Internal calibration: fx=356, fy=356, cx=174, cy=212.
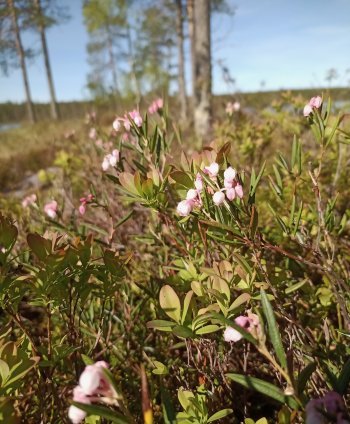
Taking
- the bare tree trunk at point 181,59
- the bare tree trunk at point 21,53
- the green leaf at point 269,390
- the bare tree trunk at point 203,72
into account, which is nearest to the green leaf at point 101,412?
the green leaf at point 269,390

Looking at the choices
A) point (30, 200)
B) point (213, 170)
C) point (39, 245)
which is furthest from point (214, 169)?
point (30, 200)

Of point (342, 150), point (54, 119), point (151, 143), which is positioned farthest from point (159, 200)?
point (54, 119)

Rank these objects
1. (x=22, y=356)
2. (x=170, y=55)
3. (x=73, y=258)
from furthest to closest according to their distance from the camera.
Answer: (x=170, y=55)
(x=73, y=258)
(x=22, y=356)

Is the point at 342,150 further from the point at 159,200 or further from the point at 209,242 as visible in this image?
the point at 159,200

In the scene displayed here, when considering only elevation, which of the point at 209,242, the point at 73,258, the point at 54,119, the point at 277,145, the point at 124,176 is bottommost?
the point at 54,119

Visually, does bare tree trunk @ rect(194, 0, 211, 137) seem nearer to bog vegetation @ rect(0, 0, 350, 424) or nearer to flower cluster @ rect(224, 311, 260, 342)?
bog vegetation @ rect(0, 0, 350, 424)

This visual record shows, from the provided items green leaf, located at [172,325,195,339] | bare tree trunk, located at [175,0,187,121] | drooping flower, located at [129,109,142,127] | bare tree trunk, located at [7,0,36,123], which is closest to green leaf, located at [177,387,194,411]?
green leaf, located at [172,325,195,339]

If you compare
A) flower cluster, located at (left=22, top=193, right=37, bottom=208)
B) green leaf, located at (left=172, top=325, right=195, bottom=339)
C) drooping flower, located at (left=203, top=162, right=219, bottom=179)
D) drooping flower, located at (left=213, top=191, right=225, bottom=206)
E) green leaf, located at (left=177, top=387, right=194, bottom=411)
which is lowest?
green leaf, located at (left=177, top=387, right=194, bottom=411)
